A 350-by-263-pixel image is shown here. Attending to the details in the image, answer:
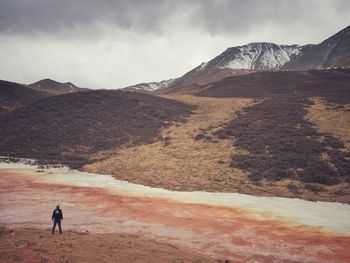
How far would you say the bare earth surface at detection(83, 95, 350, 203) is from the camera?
3272 cm

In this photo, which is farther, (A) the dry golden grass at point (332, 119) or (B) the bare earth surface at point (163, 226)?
(A) the dry golden grass at point (332, 119)

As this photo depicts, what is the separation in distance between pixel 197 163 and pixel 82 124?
85.7 feet

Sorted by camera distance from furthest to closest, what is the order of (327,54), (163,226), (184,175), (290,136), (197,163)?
(327,54) → (290,136) → (197,163) → (184,175) → (163,226)

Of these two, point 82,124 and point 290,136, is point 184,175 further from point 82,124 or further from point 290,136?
point 82,124

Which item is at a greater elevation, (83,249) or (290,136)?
(290,136)

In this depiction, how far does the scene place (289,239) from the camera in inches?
755

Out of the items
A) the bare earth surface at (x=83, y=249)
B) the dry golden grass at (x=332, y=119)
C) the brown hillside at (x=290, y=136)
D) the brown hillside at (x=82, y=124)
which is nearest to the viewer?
the bare earth surface at (x=83, y=249)

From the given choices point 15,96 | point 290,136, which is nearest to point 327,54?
→ point 15,96

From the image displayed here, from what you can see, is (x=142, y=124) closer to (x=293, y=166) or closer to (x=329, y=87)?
(x=293, y=166)

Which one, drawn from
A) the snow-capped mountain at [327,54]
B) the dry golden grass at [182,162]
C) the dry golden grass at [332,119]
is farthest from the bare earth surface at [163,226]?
the snow-capped mountain at [327,54]

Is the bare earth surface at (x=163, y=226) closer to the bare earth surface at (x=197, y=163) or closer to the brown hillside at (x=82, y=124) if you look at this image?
the bare earth surface at (x=197, y=163)

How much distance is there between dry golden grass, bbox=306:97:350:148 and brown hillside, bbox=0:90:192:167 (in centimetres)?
2329

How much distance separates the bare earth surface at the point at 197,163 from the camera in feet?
107

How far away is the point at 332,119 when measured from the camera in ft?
166
